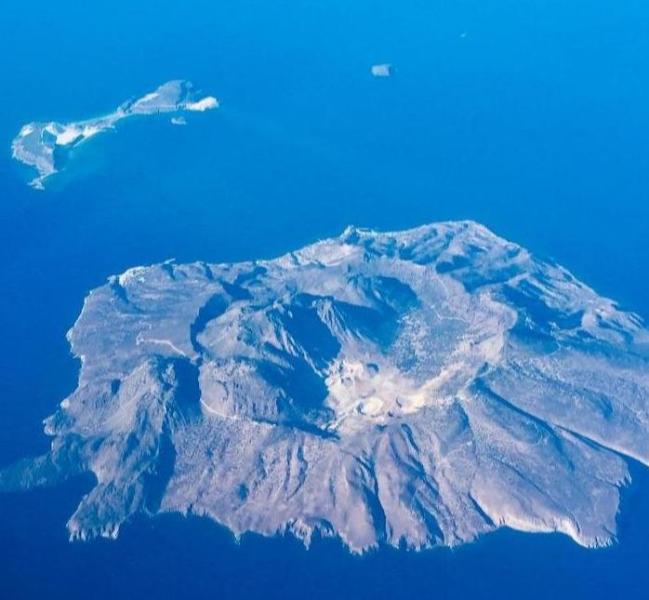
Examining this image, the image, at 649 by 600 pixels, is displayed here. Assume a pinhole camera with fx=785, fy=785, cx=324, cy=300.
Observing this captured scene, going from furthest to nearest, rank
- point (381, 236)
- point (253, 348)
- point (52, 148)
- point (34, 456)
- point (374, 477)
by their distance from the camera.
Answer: point (52, 148)
point (381, 236)
point (253, 348)
point (34, 456)
point (374, 477)

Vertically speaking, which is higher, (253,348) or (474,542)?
(253,348)

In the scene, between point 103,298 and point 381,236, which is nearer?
point 103,298

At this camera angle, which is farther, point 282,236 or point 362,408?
point 282,236

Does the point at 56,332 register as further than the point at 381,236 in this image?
No

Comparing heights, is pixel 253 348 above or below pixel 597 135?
above

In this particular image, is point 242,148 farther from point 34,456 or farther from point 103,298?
point 34,456

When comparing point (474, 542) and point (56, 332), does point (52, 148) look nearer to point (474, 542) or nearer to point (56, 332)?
point (56, 332)

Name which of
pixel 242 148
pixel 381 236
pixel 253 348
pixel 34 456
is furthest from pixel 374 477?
pixel 242 148

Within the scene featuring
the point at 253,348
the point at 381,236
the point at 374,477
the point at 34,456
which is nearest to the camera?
the point at 374,477

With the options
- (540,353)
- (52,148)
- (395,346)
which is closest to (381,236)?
(395,346)
